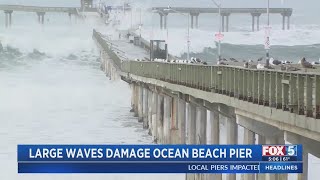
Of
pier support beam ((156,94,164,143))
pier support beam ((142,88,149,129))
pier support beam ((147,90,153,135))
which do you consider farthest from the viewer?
pier support beam ((142,88,149,129))

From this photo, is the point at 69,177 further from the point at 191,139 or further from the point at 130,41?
the point at 130,41

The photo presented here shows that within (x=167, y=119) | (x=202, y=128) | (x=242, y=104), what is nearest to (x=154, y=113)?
(x=167, y=119)

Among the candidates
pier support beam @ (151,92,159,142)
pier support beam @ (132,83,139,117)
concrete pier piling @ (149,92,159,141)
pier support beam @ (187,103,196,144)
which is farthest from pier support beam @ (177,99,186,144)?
pier support beam @ (132,83,139,117)

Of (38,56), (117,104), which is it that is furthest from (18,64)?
(117,104)

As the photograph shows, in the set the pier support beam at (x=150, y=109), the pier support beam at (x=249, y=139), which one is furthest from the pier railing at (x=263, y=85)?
the pier support beam at (x=150, y=109)

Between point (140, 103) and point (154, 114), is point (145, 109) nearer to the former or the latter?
point (140, 103)

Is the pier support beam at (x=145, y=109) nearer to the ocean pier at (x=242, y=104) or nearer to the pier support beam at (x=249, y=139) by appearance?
the ocean pier at (x=242, y=104)

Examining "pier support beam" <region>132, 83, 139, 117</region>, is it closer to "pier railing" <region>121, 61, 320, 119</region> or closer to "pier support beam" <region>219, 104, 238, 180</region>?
"pier railing" <region>121, 61, 320, 119</region>

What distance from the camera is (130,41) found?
142375 millimetres

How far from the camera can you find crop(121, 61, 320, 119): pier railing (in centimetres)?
2327

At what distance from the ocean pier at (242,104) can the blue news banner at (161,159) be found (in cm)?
98

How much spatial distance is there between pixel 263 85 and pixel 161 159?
572cm

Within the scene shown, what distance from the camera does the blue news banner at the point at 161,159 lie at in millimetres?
23000

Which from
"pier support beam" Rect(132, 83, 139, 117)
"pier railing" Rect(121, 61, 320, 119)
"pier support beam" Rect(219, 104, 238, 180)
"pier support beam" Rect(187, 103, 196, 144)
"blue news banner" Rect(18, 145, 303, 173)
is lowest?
"pier support beam" Rect(132, 83, 139, 117)
